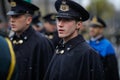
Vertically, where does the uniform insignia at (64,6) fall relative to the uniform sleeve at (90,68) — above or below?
above

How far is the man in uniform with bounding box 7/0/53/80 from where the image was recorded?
7.38 m

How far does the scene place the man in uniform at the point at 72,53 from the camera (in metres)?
6.34

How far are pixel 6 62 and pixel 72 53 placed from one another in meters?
2.35

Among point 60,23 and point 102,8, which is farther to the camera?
point 102,8

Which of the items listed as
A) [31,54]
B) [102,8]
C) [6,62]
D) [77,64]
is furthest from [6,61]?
[102,8]

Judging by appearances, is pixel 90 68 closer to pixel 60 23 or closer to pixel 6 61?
pixel 60 23

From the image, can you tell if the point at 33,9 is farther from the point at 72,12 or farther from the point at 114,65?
the point at 114,65

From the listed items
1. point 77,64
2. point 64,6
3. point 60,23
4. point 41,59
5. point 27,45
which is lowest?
point 41,59

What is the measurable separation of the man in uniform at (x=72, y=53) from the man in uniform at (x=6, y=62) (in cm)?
207

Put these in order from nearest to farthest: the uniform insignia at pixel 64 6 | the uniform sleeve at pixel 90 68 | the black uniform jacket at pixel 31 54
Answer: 1. the uniform sleeve at pixel 90 68
2. the uniform insignia at pixel 64 6
3. the black uniform jacket at pixel 31 54

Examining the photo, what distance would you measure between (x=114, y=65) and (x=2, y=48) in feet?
19.7

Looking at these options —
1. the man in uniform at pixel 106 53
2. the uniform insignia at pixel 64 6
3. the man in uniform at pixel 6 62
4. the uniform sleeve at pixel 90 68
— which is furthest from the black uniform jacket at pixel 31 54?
the man in uniform at pixel 6 62

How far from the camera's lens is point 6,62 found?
4211 millimetres

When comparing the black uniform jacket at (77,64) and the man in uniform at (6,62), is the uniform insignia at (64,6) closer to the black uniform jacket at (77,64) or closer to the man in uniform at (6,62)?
the black uniform jacket at (77,64)
